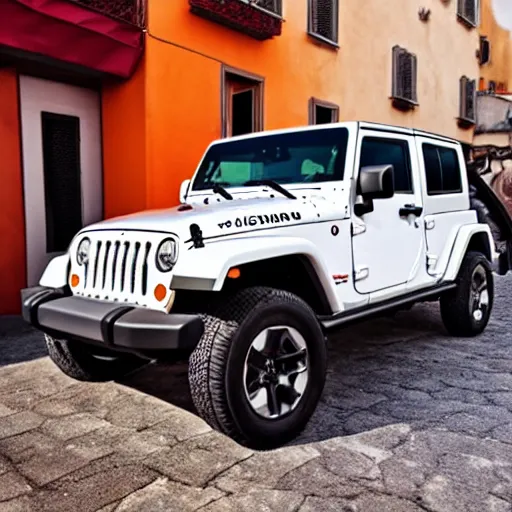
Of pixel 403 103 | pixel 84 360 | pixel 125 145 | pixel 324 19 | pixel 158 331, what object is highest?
pixel 324 19

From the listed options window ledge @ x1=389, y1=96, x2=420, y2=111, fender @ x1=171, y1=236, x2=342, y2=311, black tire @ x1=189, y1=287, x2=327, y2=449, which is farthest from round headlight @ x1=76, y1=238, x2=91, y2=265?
window ledge @ x1=389, y1=96, x2=420, y2=111

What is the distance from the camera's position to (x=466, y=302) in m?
4.77

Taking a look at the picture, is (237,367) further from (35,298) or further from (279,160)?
(279,160)

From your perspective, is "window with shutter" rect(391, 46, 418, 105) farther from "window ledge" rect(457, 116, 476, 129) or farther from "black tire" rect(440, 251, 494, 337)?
"black tire" rect(440, 251, 494, 337)

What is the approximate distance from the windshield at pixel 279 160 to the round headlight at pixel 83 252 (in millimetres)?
1241

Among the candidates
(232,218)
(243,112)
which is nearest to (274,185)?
(232,218)

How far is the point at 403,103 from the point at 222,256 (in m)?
9.96

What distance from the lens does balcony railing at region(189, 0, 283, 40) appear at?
6855 millimetres

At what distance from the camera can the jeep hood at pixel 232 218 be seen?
275 cm

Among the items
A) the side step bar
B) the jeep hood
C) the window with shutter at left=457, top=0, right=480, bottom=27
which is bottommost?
the side step bar

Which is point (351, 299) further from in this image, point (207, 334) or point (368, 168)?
point (207, 334)

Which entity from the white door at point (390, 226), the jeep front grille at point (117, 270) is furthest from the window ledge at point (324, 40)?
the jeep front grille at point (117, 270)

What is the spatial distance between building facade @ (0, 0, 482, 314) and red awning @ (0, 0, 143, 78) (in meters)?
0.01

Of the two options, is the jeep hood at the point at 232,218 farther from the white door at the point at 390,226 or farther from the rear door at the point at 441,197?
the rear door at the point at 441,197
